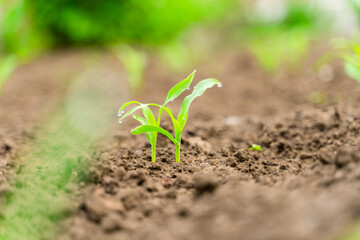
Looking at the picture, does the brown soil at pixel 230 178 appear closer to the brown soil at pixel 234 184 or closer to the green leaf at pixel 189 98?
the brown soil at pixel 234 184

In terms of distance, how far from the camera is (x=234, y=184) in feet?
3.22

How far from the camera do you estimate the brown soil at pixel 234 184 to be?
0.75m

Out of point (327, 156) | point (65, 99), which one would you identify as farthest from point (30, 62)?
point (327, 156)

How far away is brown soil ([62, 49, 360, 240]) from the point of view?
2.48 feet

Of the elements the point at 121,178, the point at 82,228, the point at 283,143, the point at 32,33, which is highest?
the point at 32,33

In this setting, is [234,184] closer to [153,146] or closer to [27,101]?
[153,146]

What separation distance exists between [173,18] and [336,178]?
6.32m

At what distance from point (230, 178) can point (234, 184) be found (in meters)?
0.11

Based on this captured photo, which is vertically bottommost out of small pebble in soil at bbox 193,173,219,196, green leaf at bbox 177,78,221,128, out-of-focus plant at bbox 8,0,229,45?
small pebble in soil at bbox 193,173,219,196

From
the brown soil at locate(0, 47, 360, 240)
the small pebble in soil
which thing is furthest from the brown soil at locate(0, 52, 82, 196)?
the small pebble in soil

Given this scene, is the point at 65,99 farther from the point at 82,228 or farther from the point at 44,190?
the point at 82,228

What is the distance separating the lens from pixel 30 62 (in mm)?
5172

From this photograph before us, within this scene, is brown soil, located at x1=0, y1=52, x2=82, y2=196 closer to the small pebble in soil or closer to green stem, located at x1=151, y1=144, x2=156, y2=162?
green stem, located at x1=151, y1=144, x2=156, y2=162

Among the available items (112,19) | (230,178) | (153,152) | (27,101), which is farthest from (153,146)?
(112,19)
